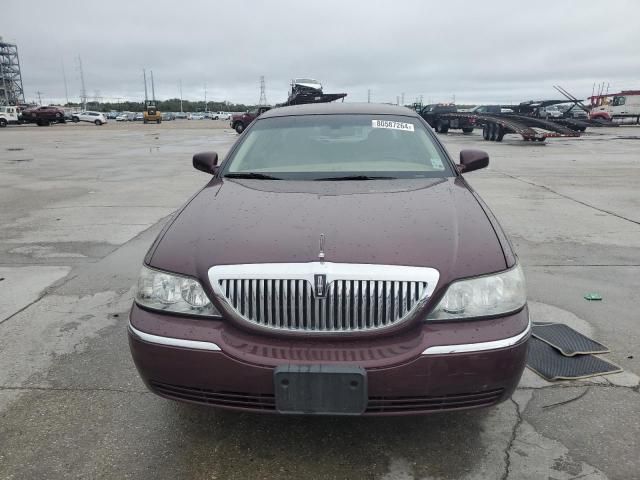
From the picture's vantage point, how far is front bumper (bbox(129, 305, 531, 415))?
201 centimetres

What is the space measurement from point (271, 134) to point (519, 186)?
7862 millimetres

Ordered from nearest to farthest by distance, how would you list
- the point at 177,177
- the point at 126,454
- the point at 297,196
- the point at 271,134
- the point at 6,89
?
the point at 126,454, the point at 297,196, the point at 271,134, the point at 177,177, the point at 6,89

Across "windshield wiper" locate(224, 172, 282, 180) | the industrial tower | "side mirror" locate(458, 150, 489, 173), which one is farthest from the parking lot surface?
the industrial tower

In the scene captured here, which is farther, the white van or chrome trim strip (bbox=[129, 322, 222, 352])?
the white van

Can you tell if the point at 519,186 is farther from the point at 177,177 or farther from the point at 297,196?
the point at 297,196

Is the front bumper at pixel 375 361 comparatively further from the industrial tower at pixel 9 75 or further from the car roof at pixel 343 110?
the industrial tower at pixel 9 75

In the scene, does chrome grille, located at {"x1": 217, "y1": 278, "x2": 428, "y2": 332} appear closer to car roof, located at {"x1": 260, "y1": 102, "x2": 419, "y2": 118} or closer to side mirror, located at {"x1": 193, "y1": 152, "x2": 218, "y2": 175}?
side mirror, located at {"x1": 193, "y1": 152, "x2": 218, "y2": 175}

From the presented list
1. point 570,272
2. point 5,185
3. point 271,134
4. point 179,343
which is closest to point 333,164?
point 271,134

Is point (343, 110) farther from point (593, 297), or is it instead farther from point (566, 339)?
point (593, 297)

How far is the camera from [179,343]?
2111 millimetres

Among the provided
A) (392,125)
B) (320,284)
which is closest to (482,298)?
(320,284)

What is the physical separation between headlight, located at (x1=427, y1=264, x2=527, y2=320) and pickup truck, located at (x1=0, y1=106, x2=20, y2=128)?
52.2 metres

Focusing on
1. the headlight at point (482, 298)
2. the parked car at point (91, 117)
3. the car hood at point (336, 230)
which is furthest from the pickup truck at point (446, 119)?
the parked car at point (91, 117)

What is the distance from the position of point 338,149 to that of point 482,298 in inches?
72.4
